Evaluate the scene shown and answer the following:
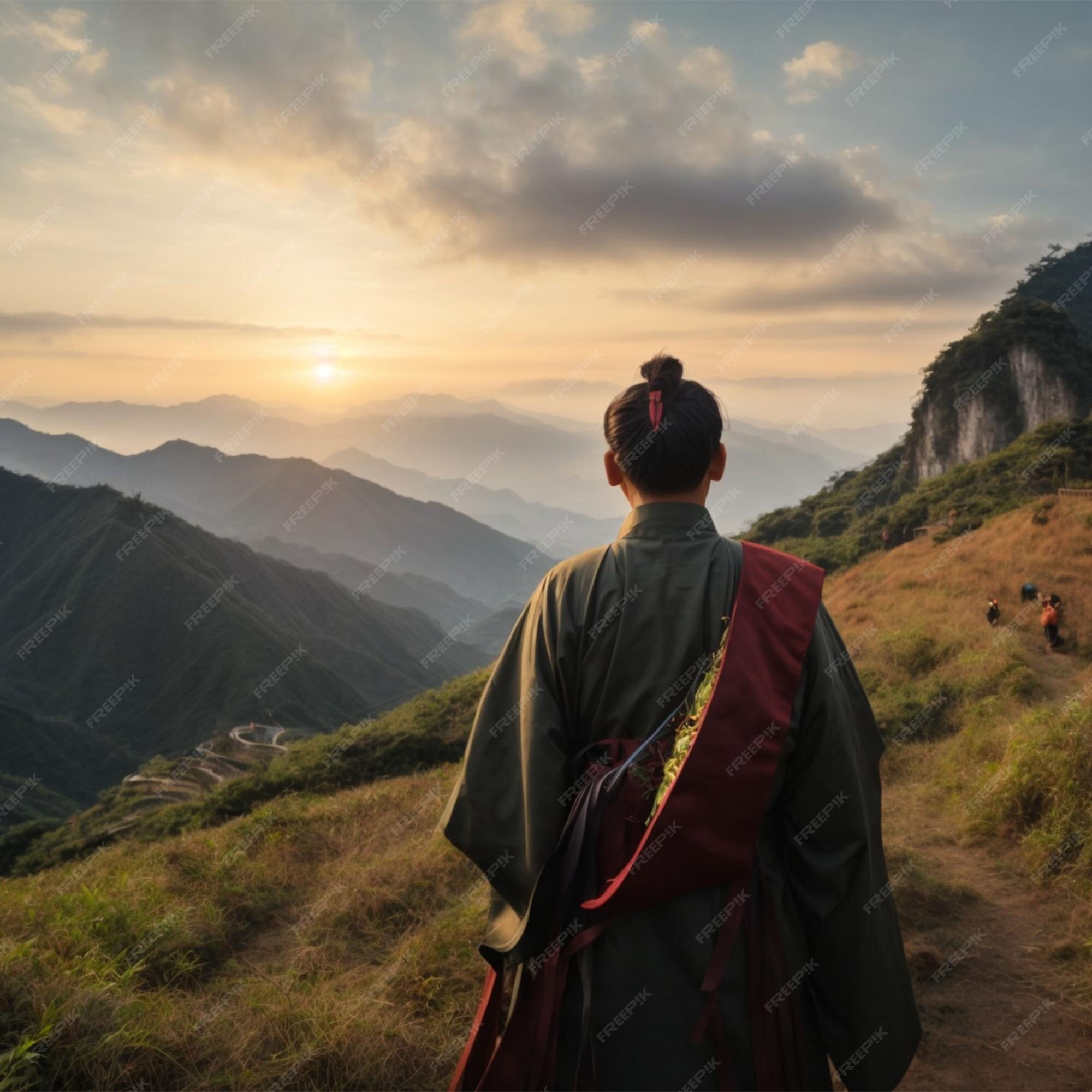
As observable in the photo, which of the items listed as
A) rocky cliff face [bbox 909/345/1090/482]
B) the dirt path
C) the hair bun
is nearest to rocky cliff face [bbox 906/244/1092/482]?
rocky cliff face [bbox 909/345/1090/482]

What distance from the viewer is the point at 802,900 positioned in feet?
6.52

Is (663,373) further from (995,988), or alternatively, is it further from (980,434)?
(980,434)

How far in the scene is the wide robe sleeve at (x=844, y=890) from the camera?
1.92m

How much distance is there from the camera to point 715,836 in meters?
1.84

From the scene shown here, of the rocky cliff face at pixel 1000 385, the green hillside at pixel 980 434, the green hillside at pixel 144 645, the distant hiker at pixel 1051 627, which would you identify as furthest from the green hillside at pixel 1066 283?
the green hillside at pixel 144 645

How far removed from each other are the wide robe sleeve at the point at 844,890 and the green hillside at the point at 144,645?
4906cm

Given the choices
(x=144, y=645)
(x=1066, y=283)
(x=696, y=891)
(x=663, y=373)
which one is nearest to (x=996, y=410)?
(x=1066, y=283)

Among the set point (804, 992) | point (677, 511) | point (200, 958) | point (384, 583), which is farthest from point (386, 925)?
point (384, 583)

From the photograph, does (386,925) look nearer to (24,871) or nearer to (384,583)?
(24,871)

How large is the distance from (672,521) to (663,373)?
0.40 meters

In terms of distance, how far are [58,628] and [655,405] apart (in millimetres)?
85840

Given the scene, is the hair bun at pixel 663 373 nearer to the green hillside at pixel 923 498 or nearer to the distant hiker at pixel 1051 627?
the distant hiker at pixel 1051 627

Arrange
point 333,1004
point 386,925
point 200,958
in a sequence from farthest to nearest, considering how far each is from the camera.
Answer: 1. point 386,925
2. point 200,958
3. point 333,1004

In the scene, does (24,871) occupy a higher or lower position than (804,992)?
lower
